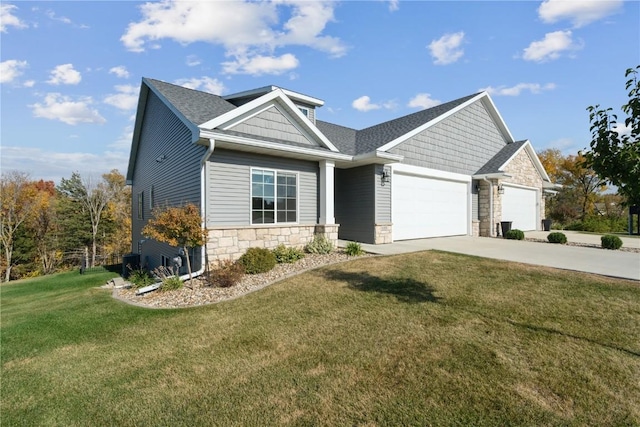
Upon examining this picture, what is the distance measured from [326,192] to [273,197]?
2001 millimetres

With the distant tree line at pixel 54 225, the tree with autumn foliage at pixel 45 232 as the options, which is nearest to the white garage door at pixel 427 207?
the distant tree line at pixel 54 225

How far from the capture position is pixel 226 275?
289 inches

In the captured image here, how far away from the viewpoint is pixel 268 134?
31.7 ft

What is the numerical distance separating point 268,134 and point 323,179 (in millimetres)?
2488

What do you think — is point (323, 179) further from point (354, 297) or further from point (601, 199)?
point (601, 199)

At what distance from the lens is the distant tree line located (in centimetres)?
2731

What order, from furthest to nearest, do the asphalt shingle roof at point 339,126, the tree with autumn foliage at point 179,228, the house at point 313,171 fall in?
the asphalt shingle roof at point 339,126
the house at point 313,171
the tree with autumn foliage at point 179,228

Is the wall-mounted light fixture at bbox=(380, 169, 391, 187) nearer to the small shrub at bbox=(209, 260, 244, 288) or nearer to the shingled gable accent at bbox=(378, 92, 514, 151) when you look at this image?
the shingled gable accent at bbox=(378, 92, 514, 151)

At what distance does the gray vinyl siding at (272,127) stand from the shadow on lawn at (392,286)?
486 cm

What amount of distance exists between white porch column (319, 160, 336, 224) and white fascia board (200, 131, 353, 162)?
14.1 inches

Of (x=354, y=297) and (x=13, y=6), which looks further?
(x=13, y=6)

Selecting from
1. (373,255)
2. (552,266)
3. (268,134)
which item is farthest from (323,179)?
(552,266)

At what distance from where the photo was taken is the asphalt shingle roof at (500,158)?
52.3ft

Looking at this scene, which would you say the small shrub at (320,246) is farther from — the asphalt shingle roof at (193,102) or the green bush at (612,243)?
the green bush at (612,243)
